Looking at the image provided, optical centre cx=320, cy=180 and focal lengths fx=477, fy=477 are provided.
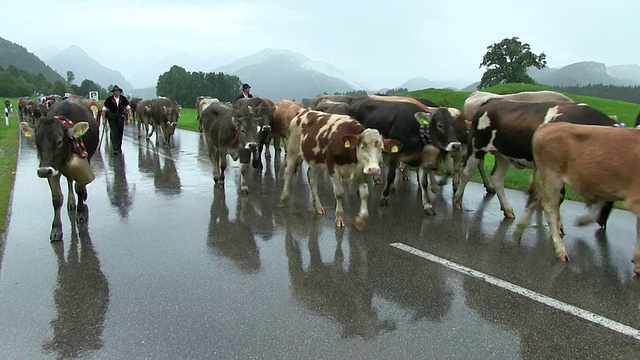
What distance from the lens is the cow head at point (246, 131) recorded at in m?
9.37

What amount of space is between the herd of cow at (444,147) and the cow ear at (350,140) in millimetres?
15

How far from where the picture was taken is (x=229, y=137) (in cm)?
990

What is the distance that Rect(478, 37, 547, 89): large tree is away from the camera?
60656 mm

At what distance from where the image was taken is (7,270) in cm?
556

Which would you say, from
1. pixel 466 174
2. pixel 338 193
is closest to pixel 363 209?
pixel 338 193

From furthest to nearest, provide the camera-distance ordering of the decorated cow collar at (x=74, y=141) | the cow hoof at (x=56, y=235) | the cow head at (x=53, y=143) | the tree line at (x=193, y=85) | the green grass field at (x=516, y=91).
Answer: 1. the tree line at (x=193, y=85)
2. the green grass field at (x=516, y=91)
3. the decorated cow collar at (x=74, y=141)
4. the cow hoof at (x=56, y=235)
5. the cow head at (x=53, y=143)

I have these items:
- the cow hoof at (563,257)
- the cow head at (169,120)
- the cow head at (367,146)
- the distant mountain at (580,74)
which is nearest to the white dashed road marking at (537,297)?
the cow hoof at (563,257)

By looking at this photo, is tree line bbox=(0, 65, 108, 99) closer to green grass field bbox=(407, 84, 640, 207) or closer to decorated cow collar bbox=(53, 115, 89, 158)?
green grass field bbox=(407, 84, 640, 207)

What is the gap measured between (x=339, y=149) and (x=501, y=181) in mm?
2927

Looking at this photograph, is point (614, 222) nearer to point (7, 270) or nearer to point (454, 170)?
point (454, 170)

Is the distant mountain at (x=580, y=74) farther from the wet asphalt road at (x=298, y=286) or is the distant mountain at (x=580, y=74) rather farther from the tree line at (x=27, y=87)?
the wet asphalt road at (x=298, y=286)

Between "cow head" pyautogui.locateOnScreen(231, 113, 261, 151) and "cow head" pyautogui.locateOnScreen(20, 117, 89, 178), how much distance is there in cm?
325

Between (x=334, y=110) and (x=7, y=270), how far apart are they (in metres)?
7.03

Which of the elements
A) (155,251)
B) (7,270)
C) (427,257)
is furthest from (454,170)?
(7,270)
